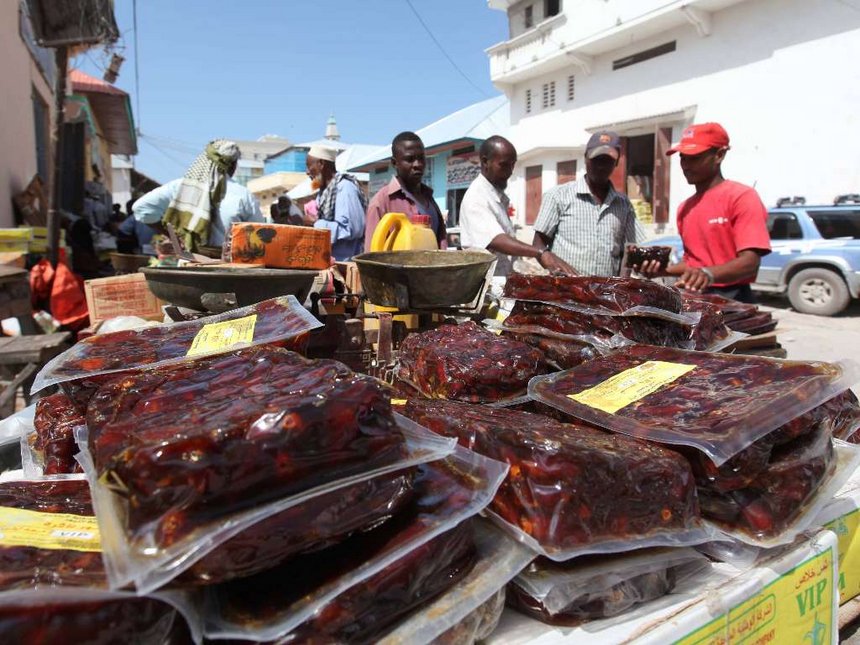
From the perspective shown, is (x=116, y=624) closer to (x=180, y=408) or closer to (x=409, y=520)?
(x=180, y=408)

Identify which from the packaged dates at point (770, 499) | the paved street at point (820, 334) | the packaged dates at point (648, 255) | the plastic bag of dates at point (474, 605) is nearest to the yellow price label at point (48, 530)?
the plastic bag of dates at point (474, 605)

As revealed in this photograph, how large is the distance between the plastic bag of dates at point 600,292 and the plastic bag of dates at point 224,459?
97 cm

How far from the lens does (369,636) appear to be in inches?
33.8

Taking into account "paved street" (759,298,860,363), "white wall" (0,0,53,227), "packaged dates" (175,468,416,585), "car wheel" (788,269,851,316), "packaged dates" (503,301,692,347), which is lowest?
"paved street" (759,298,860,363)

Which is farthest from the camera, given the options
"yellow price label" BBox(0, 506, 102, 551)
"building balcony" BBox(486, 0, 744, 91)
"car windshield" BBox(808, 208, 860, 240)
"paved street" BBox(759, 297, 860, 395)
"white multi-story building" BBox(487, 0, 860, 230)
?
"building balcony" BBox(486, 0, 744, 91)

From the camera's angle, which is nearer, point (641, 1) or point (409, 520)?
point (409, 520)

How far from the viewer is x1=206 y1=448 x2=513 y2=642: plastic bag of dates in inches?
31.5

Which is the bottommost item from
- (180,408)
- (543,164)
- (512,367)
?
(512,367)

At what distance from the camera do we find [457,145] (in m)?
22.7

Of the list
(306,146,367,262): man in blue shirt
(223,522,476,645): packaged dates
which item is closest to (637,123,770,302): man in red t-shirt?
(223,522,476,645): packaged dates

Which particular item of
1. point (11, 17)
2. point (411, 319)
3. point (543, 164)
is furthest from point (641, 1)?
point (411, 319)

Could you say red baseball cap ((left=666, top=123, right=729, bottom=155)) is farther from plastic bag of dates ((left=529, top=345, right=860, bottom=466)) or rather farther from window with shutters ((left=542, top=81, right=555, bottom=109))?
window with shutters ((left=542, top=81, right=555, bottom=109))

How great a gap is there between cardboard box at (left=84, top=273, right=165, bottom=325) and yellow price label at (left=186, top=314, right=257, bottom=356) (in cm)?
200

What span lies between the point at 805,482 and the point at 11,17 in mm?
10630
